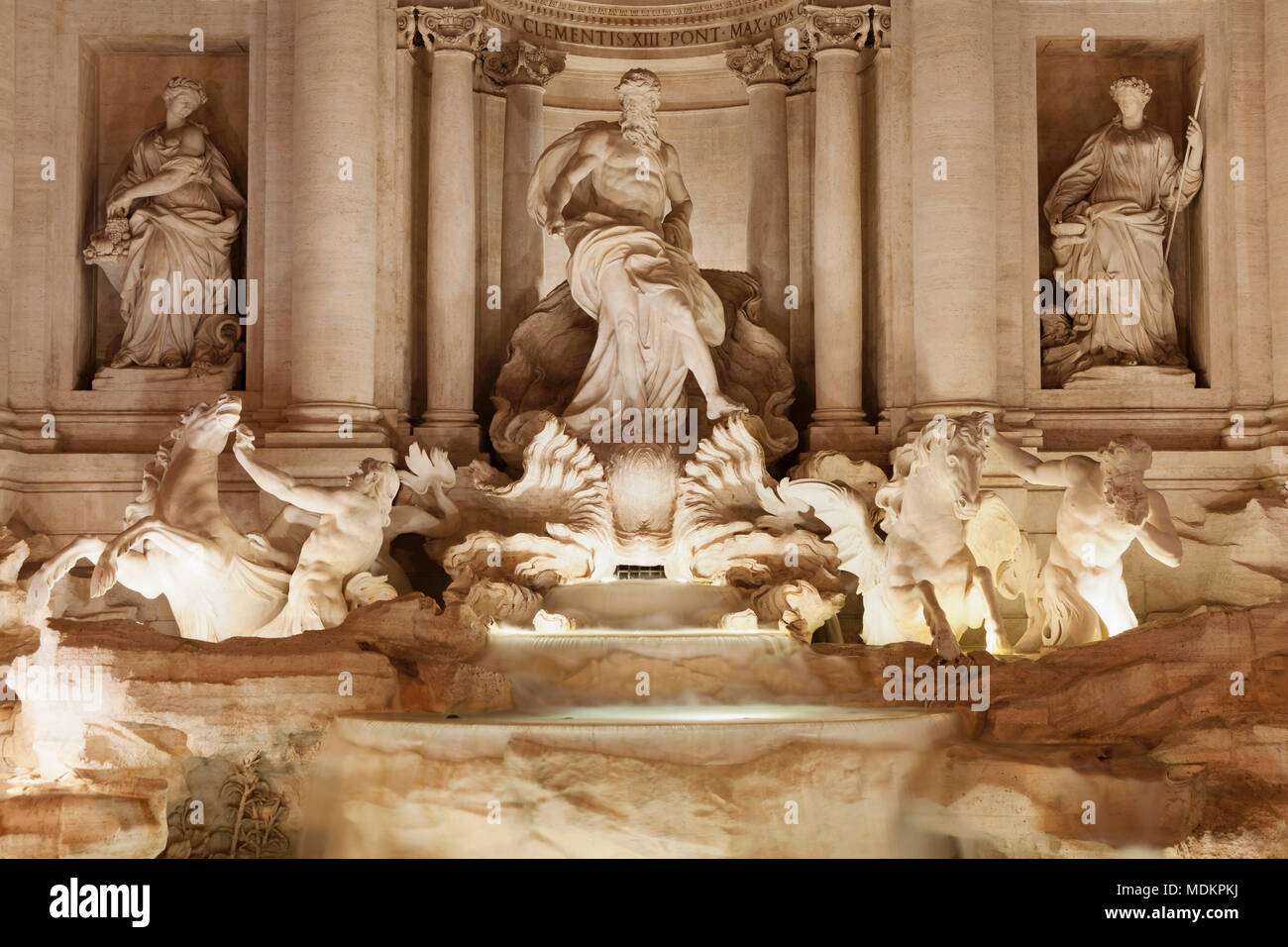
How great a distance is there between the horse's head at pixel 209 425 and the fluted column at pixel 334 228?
168 cm

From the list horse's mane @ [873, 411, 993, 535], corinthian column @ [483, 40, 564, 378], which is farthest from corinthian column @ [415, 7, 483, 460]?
horse's mane @ [873, 411, 993, 535]

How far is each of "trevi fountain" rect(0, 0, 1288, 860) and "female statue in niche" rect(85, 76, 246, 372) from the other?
1.6 inches

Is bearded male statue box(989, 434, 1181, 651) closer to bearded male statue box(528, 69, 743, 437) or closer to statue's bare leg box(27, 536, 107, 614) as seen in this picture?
bearded male statue box(528, 69, 743, 437)

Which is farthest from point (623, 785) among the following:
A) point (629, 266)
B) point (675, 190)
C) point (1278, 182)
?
point (1278, 182)

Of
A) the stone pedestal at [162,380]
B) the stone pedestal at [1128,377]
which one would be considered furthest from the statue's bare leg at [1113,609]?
the stone pedestal at [162,380]

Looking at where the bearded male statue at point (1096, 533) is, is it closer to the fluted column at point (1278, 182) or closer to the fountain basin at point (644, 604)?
the fountain basin at point (644, 604)

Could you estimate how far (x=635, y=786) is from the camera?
385 inches

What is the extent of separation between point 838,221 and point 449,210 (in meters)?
3.77

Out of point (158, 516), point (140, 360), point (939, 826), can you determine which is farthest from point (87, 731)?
point (140, 360)

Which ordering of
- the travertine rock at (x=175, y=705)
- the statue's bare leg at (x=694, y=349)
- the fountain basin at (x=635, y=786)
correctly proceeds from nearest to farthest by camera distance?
the fountain basin at (x=635, y=786), the travertine rock at (x=175, y=705), the statue's bare leg at (x=694, y=349)

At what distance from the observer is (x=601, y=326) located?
51.7 ft

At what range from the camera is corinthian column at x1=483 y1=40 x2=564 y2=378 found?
17.5m

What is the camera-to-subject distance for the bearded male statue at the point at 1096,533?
12781 mm

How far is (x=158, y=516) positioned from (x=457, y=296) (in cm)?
416
